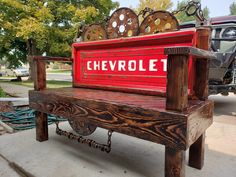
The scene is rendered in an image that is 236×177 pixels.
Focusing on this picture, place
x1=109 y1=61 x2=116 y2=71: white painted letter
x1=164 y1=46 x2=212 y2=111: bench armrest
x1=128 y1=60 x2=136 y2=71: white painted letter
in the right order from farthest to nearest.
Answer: x1=109 y1=61 x2=116 y2=71: white painted letter
x1=128 y1=60 x2=136 y2=71: white painted letter
x1=164 y1=46 x2=212 y2=111: bench armrest

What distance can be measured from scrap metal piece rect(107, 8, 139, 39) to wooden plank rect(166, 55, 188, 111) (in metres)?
1.01

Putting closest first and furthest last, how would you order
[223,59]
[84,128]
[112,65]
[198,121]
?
[198,121] < [84,128] < [112,65] < [223,59]

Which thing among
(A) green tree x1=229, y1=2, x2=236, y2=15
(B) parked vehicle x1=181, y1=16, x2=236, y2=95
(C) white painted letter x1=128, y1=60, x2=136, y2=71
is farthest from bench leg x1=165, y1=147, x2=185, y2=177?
(A) green tree x1=229, y1=2, x2=236, y2=15

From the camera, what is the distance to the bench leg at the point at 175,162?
1.27m

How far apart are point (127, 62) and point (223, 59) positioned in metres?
2.70

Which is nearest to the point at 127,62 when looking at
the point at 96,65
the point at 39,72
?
the point at 96,65

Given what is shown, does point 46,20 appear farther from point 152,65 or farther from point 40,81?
point 152,65

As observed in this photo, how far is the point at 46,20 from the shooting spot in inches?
→ 377

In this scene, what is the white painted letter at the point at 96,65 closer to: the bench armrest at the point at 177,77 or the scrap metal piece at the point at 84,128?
the scrap metal piece at the point at 84,128

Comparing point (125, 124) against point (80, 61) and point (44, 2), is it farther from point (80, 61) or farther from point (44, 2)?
point (44, 2)

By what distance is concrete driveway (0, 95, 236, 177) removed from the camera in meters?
1.72

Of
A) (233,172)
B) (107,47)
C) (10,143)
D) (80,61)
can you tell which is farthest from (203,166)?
(10,143)

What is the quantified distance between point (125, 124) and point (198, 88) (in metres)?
0.73

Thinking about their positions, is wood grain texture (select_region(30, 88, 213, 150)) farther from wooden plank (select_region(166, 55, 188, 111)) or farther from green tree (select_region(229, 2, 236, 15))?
green tree (select_region(229, 2, 236, 15))
